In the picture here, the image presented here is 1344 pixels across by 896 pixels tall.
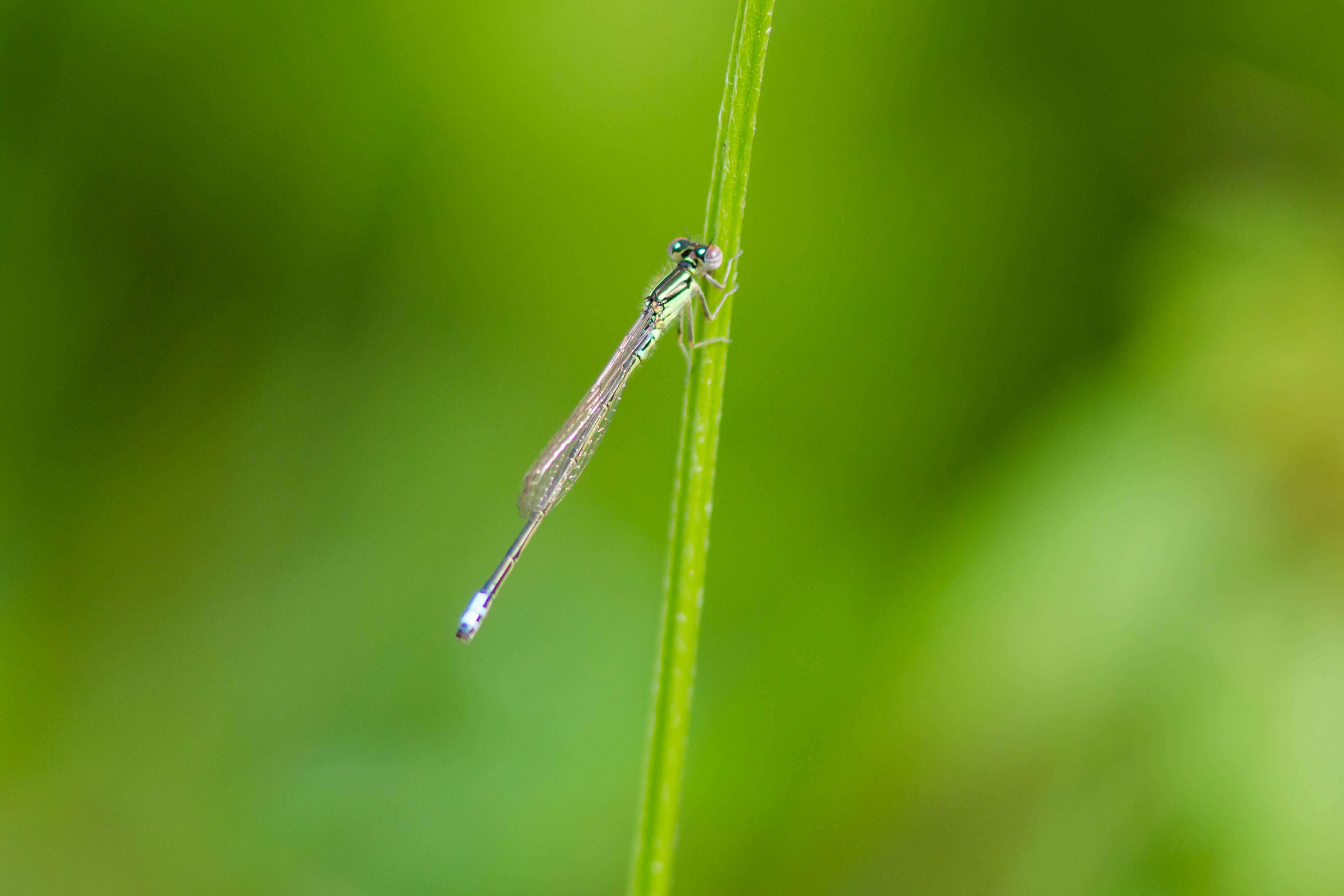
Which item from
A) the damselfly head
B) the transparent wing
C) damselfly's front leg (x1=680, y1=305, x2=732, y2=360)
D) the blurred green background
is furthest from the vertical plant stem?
the transparent wing

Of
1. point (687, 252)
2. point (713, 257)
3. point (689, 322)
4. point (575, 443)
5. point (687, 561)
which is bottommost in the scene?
point (687, 561)

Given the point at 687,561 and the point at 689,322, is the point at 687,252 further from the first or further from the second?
the point at 687,561

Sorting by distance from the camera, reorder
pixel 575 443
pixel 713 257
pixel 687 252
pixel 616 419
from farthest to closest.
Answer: pixel 616 419 < pixel 575 443 < pixel 687 252 < pixel 713 257

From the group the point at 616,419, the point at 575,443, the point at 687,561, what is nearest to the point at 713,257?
the point at 687,561

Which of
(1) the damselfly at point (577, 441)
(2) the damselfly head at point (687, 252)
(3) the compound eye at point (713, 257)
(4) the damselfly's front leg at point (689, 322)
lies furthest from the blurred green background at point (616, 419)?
(3) the compound eye at point (713, 257)

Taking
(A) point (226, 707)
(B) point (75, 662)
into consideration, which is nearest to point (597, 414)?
(A) point (226, 707)

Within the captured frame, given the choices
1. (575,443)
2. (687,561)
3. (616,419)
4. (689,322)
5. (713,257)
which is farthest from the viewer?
(616,419)
